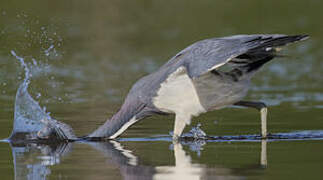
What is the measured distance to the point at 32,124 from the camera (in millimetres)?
11422

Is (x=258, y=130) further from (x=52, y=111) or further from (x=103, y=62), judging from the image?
(x=103, y=62)

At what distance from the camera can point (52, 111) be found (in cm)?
1428

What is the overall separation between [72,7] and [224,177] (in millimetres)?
21157

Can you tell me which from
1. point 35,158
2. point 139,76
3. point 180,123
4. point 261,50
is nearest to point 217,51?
point 261,50

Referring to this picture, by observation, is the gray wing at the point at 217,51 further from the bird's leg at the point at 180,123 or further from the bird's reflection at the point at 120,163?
the bird's reflection at the point at 120,163

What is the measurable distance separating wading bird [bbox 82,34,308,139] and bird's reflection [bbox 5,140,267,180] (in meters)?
0.45

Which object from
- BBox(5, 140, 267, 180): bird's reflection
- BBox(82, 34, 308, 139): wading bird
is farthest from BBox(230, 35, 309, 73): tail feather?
BBox(5, 140, 267, 180): bird's reflection

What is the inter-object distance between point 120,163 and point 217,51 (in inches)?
79.3

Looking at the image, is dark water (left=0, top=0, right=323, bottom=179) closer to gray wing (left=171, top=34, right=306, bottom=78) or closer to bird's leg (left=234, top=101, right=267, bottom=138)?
bird's leg (left=234, top=101, right=267, bottom=138)

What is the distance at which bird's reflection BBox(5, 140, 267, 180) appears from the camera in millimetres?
8250

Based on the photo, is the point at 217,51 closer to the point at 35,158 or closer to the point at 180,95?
the point at 180,95

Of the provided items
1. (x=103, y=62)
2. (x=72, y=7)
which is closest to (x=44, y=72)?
(x=103, y=62)

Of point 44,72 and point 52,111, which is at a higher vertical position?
point 44,72

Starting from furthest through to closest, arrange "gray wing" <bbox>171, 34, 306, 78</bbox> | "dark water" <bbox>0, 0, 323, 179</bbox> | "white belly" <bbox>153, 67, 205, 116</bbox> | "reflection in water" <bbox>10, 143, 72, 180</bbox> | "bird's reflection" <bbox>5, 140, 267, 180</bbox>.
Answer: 1. "white belly" <bbox>153, 67, 205, 116</bbox>
2. "gray wing" <bbox>171, 34, 306, 78</bbox>
3. "dark water" <bbox>0, 0, 323, 179</bbox>
4. "reflection in water" <bbox>10, 143, 72, 180</bbox>
5. "bird's reflection" <bbox>5, 140, 267, 180</bbox>
